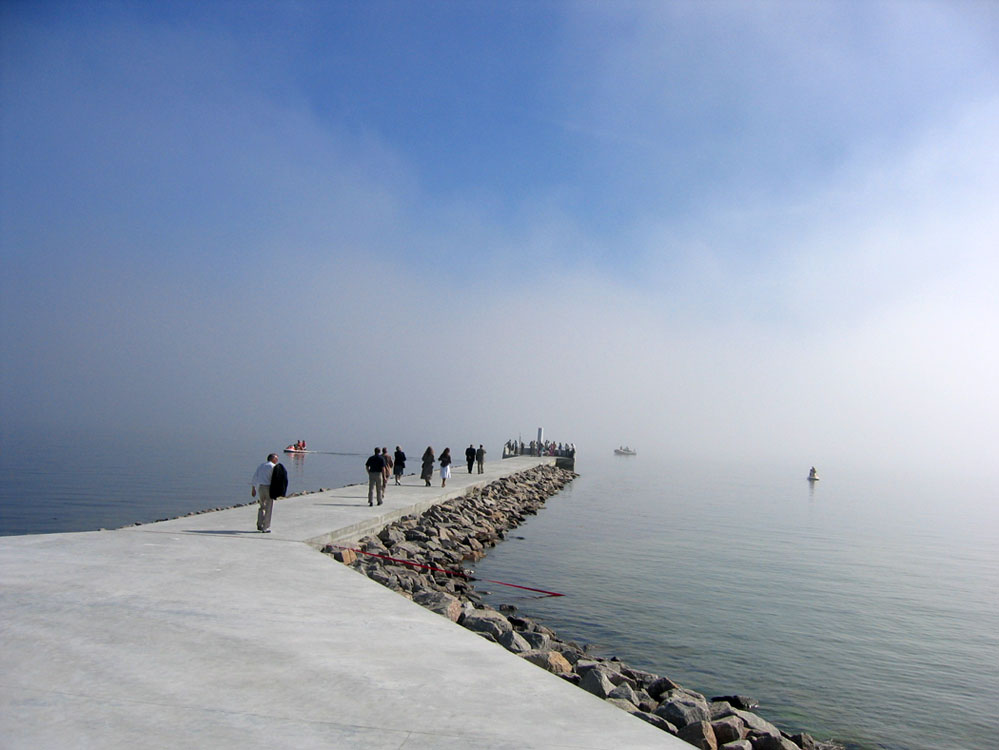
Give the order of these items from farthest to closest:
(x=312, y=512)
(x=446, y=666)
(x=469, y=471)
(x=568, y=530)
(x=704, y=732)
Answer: (x=469, y=471), (x=568, y=530), (x=312, y=512), (x=704, y=732), (x=446, y=666)

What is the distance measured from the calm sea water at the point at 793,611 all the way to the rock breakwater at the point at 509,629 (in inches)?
37.7

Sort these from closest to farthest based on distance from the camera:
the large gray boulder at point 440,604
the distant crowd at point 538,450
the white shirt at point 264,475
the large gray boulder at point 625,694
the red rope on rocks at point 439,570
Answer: the large gray boulder at point 625,694 → the large gray boulder at point 440,604 → the white shirt at point 264,475 → the red rope on rocks at point 439,570 → the distant crowd at point 538,450

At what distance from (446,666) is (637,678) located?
3.97 metres

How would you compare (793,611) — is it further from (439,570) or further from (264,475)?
(264,475)

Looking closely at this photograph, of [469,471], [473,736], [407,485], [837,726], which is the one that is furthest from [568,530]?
[473,736]

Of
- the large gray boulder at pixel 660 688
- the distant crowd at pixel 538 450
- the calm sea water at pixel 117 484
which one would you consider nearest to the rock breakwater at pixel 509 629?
the large gray boulder at pixel 660 688

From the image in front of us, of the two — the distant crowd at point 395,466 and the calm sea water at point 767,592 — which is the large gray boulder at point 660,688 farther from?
the distant crowd at point 395,466

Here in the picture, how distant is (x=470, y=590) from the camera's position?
14359 mm

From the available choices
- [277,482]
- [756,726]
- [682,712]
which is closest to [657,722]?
[682,712]

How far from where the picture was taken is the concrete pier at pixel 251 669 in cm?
489

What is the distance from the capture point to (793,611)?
15.7m

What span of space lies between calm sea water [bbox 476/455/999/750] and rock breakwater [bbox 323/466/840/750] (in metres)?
0.96

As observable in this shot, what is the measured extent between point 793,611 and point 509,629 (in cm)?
893

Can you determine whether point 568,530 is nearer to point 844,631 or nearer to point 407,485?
point 407,485
